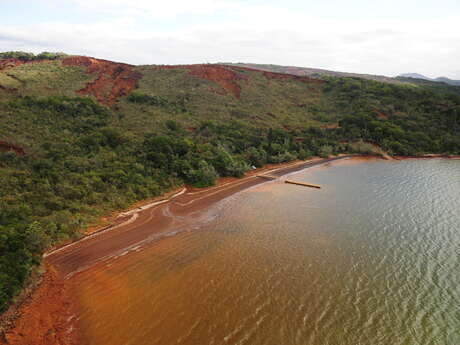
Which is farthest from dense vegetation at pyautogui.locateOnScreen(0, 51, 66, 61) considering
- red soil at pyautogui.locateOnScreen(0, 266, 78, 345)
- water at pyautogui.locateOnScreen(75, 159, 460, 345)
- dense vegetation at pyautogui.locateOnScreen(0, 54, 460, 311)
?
red soil at pyautogui.locateOnScreen(0, 266, 78, 345)

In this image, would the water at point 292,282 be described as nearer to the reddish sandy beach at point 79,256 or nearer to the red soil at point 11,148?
the reddish sandy beach at point 79,256

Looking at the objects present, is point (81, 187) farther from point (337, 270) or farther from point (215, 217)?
point (337, 270)

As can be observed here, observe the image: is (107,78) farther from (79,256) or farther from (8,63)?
(79,256)

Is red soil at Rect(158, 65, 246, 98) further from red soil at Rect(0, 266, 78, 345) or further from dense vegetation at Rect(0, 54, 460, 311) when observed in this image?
red soil at Rect(0, 266, 78, 345)

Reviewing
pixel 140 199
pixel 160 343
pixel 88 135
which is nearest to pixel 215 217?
pixel 140 199

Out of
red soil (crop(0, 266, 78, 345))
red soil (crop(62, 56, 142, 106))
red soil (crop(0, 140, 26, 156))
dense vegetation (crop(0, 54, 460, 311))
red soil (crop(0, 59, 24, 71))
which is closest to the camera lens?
red soil (crop(0, 266, 78, 345))

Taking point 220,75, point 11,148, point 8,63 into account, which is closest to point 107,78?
point 8,63
